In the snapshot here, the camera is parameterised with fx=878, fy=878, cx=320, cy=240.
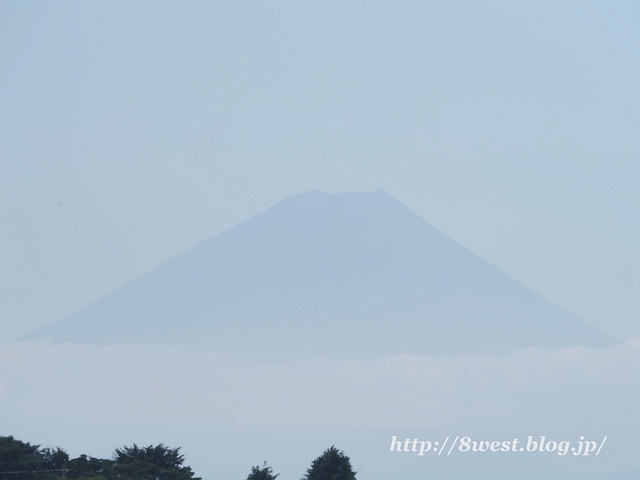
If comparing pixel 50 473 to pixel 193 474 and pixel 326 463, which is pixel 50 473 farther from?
pixel 326 463

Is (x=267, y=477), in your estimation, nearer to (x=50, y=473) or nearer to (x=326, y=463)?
(x=326, y=463)

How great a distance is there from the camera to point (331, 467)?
38.8 metres

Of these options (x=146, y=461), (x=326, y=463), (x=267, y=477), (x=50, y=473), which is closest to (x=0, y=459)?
(x=50, y=473)

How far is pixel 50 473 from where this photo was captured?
1487 inches

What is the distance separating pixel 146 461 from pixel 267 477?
5.64 meters

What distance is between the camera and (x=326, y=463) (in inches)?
1535

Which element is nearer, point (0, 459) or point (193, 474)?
point (0, 459)

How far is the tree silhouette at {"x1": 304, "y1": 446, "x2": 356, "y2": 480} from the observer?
38.5 m

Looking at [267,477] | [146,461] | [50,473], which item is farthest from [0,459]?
[267,477]

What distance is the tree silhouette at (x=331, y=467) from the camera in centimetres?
3853

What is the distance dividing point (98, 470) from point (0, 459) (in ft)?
14.0

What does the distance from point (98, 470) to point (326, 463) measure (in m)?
10.3

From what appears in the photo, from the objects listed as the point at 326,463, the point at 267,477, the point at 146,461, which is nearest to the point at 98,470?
the point at 146,461

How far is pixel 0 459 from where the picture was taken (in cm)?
3878
